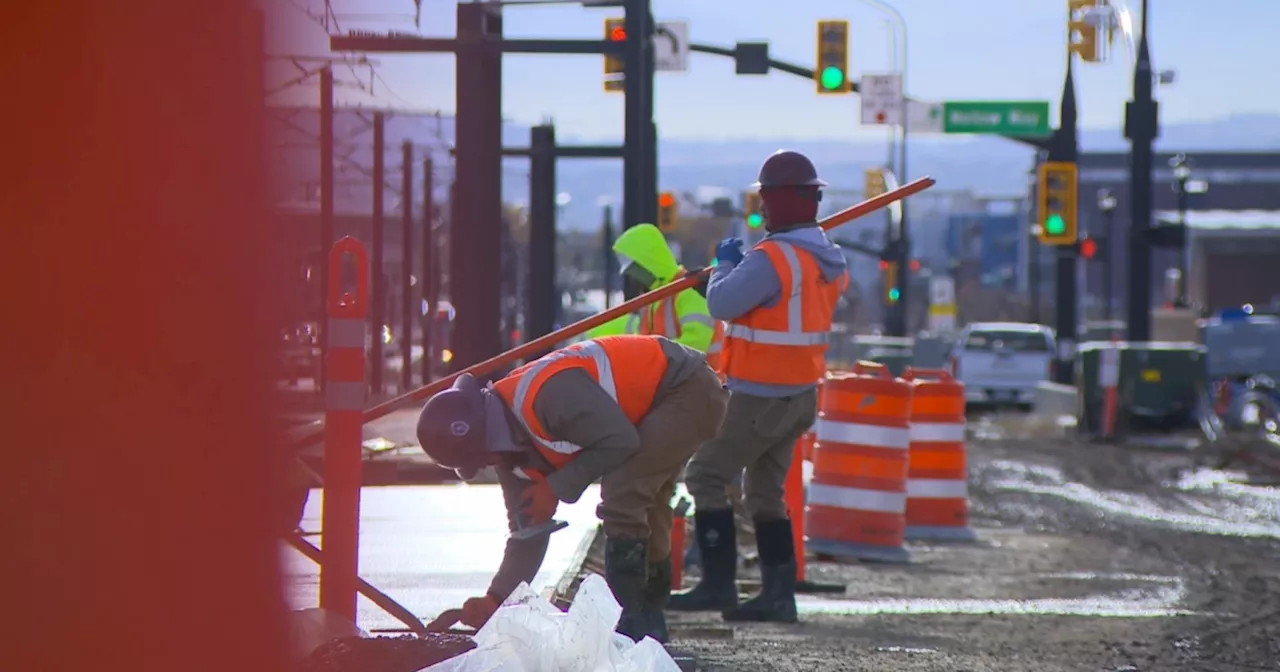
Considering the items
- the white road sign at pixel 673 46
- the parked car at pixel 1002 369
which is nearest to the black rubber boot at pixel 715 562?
the white road sign at pixel 673 46

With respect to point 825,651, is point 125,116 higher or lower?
higher

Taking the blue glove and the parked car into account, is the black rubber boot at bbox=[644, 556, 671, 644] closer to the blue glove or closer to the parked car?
the blue glove

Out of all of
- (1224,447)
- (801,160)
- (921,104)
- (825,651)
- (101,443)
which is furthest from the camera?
(921,104)

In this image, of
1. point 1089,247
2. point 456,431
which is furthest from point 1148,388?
point 456,431

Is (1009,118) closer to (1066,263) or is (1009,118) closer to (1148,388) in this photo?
(1148,388)

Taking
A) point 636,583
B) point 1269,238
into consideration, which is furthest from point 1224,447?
Result: point 1269,238

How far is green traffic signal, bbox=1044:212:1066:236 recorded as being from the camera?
94.5 ft

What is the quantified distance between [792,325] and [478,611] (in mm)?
2492

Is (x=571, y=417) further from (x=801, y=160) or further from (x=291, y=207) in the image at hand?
(x=291, y=207)

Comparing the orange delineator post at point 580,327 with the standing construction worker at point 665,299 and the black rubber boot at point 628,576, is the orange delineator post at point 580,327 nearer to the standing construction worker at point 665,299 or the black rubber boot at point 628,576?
the standing construction worker at point 665,299

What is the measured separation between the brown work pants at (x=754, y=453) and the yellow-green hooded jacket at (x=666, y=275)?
105 centimetres

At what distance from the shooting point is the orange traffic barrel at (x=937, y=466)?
1343cm

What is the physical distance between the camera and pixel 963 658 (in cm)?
761

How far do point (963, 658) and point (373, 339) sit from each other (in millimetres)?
7396
